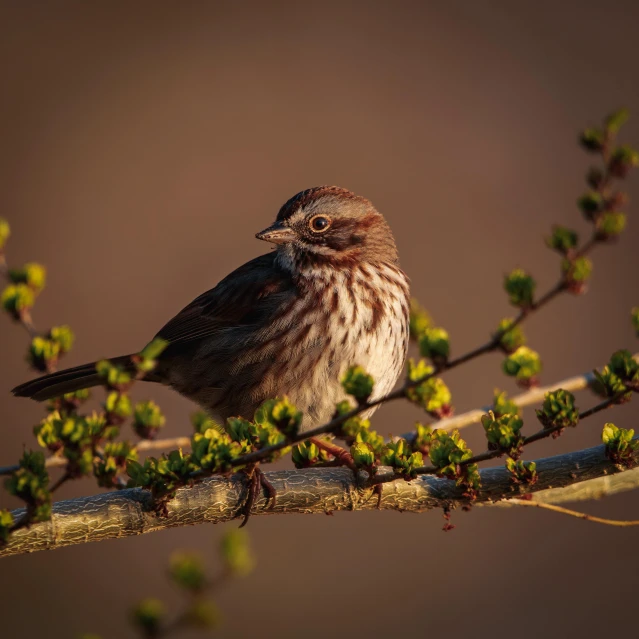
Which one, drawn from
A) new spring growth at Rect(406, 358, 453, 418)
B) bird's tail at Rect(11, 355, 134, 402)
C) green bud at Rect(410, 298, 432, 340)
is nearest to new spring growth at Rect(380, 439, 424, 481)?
new spring growth at Rect(406, 358, 453, 418)

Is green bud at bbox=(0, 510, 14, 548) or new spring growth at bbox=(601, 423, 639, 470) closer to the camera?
green bud at bbox=(0, 510, 14, 548)

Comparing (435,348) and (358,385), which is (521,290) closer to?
(435,348)

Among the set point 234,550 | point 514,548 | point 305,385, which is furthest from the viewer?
point 514,548

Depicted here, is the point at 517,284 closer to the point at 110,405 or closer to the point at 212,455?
the point at 212,455

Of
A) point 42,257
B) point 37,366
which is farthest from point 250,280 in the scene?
point 42,257

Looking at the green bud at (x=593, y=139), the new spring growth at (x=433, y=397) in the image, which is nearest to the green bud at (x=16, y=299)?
the new spring growth at (x=433, y=397)

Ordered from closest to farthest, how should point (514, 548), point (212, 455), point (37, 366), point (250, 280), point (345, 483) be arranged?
point (212, 455)
point (37, 366)
point (345, 483)
point (250, 280)
point (514, 548)

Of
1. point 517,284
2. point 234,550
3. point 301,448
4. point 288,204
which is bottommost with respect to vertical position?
point 234,550

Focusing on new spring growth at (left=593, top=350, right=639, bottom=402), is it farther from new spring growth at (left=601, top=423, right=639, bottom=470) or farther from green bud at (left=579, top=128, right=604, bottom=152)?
green bud at (left=579, top=128, right=604, bottom=152)
